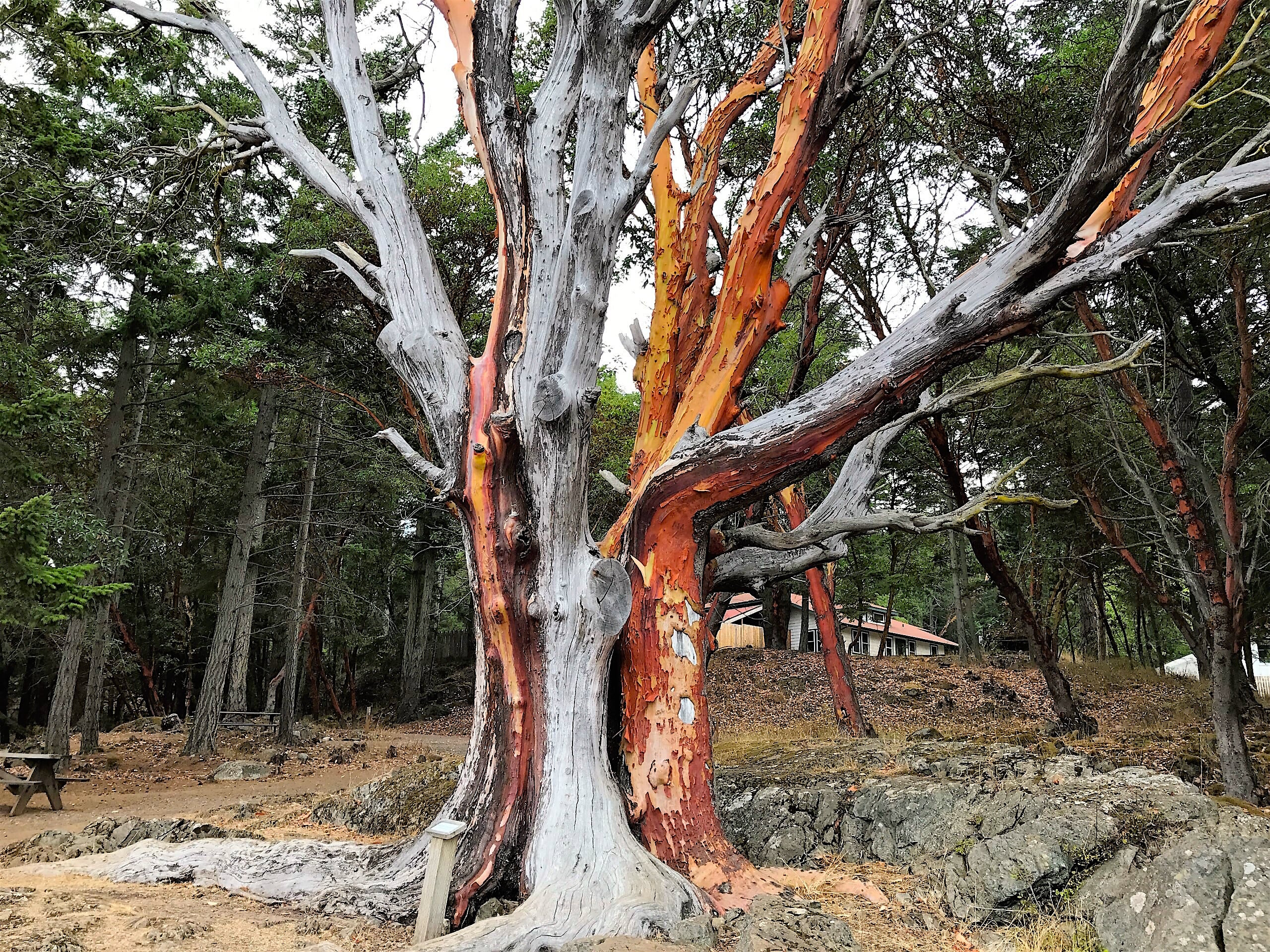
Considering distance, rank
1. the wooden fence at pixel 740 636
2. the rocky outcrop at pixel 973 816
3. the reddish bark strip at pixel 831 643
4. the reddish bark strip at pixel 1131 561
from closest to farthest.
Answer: the rocky outcrop at pixel 973 816
the reddish bark strip at pixel 831 643
the reddish bark strip at pixel 1131 561
the wooden fence at pixel 740 636

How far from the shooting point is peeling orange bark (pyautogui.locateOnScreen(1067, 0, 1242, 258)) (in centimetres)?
384

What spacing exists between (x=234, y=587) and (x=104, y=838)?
7.40 m

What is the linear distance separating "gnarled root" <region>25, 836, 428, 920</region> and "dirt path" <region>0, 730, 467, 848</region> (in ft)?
5.53

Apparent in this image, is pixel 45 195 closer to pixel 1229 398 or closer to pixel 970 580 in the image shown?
pixel 1229 398

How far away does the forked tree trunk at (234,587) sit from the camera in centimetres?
1159

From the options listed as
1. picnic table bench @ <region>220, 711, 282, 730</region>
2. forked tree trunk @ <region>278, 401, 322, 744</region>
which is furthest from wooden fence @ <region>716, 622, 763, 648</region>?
Result: forked tree trunk @ <region>278, 401, 322, 744</region>

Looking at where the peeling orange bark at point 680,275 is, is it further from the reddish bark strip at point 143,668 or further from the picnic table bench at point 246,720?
the reddish bark strip at point 143,668

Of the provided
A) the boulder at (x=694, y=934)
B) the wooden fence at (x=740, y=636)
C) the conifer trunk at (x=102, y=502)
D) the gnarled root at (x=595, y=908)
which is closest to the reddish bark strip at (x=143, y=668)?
the conifer trunk at (x=102, y=502)

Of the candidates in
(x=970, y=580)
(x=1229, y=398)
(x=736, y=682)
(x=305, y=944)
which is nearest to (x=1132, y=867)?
(x=305, y=944)

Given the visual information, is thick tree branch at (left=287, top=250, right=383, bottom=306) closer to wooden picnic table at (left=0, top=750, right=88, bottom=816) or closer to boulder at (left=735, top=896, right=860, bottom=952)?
boulder at (left=735, top=896, right=860, bottom=952)

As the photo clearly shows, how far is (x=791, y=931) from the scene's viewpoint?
327cm

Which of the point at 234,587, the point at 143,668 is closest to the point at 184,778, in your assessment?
the point at 234,587

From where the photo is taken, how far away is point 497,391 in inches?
172

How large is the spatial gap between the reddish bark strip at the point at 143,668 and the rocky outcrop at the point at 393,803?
42.4ft
